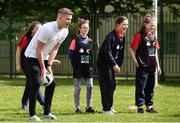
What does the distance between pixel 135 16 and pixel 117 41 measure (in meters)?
15.9

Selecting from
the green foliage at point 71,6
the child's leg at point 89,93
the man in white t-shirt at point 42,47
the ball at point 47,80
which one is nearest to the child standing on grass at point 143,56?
the child's leg at point 89,93

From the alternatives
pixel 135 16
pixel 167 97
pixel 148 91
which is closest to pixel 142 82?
pixel 148 91

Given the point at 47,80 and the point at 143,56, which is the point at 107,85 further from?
the point at 47,80

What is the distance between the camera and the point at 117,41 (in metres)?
10.8

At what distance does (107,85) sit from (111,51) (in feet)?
2.21

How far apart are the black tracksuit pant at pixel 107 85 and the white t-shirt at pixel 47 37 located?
5.03ft

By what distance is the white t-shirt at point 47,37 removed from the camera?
9320 millimetres

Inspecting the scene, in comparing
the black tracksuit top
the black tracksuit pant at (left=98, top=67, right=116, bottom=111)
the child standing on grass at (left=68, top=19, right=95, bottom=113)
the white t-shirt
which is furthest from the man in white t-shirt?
the child standing on grass at (left=68, top=19, right=95, bottom=113)

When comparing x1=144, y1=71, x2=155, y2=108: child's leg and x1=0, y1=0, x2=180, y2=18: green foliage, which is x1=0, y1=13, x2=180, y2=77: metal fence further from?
x1=144, y1=71, x2=155, y2=108: child's leg

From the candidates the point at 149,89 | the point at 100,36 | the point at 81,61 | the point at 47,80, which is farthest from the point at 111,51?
the point at 100,36

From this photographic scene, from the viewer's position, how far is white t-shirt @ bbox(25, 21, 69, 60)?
932cm

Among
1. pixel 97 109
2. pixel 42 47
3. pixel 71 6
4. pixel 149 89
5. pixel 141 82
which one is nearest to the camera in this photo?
pixel 42 47

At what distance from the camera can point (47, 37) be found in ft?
30.6

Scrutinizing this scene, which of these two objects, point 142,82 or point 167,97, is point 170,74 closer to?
point 167,97
